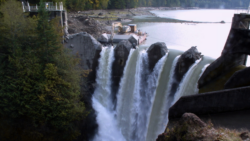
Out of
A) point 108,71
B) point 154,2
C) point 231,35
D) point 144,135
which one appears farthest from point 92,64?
point 154,2

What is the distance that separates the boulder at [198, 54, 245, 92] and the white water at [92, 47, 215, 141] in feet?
2.22

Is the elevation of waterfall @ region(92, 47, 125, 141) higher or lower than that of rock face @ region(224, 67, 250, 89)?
lower

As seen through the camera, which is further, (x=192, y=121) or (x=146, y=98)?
(x=146, y=98)

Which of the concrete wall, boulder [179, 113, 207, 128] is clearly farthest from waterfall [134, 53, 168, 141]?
Answer: boulder [179, 113, 207, 128]

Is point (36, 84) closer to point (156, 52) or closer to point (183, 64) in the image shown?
point (156, 52)

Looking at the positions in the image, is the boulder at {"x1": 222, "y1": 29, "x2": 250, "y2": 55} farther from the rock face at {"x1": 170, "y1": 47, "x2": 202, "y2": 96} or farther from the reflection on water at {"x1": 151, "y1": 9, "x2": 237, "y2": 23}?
the reflection on water at {"x1": 151, "y1": 9, "x2": 237, "y2": 23}

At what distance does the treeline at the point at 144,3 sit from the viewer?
52.2 m

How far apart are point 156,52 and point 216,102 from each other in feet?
27.1

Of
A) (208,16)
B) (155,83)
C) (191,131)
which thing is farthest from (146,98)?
(208,16)

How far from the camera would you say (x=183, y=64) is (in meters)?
14.5

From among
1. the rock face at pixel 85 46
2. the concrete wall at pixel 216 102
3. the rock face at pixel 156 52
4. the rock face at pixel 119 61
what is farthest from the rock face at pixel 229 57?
the rock face at pixel 85 46

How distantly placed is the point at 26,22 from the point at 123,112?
37.9ft

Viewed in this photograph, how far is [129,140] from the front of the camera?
16141 mm

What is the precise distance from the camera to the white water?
560 inches
